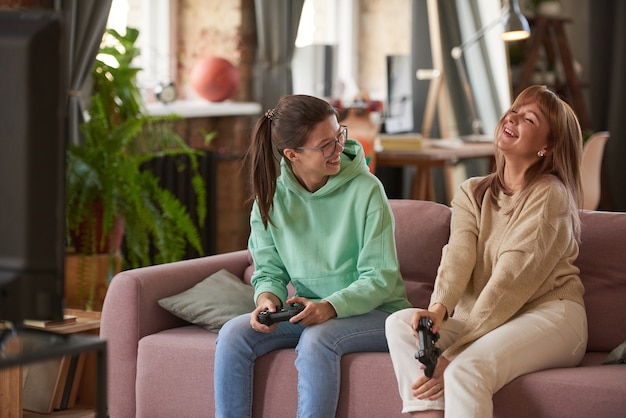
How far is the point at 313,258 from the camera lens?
108 inches

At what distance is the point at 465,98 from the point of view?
652 centimetres

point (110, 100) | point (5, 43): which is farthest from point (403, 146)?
point (5, 43)

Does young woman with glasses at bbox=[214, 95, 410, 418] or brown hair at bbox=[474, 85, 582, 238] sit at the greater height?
brown hair at bbox=[474, 85, 582, 238]

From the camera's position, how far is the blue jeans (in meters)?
2.50

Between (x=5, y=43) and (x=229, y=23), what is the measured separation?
3.84m

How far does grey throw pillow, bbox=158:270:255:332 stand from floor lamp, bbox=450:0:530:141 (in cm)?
280

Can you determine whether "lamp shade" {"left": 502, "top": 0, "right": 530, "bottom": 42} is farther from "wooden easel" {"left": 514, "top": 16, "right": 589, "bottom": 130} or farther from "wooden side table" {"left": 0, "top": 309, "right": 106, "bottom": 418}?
"wooden side table" {"left": 0, "top": 309, "right": 106, "bottom": 418}

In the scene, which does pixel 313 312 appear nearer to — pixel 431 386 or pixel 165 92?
pixel 431 386

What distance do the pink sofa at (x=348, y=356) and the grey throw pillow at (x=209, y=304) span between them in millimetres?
39

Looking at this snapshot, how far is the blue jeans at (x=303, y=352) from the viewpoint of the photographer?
2.50 meters

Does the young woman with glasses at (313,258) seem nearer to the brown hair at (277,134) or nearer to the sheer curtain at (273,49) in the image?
the brown hair at (277,134)

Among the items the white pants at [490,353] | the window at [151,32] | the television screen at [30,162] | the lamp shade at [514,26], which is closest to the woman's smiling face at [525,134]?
the white pants at [490,353]

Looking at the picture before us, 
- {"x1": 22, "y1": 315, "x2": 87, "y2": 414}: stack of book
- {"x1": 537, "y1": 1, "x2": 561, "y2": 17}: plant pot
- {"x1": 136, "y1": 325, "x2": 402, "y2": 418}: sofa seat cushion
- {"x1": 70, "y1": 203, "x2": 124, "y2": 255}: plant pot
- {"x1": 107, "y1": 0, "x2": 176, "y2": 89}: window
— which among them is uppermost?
{"x1": 537, "y1": 1, "x2": 561, "y2": 17}: plant pot

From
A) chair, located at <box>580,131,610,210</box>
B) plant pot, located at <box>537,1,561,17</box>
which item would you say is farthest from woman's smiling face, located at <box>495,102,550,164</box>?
plant pot, located at <box>537,1,561,17</box>
